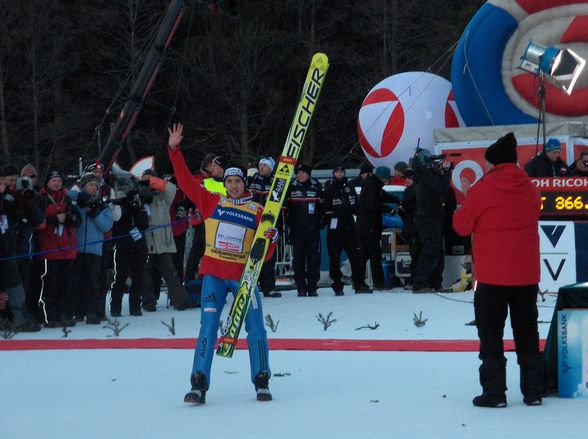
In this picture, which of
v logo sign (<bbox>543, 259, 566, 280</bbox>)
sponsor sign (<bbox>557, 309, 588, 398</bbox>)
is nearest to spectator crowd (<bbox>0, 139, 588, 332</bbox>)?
v logo sign (<bbox>543, 259, 566, 280</bbox>)

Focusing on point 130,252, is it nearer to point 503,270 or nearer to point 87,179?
point 87,179

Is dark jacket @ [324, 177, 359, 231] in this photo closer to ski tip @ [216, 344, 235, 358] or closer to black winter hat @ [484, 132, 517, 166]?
ski tip @ [216, 344, 235, 358]

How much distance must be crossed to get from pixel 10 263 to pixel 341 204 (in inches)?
205

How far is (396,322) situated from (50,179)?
413 cm

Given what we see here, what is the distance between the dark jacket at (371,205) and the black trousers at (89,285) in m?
4.29

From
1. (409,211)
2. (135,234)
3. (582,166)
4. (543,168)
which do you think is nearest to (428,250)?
(409,211)

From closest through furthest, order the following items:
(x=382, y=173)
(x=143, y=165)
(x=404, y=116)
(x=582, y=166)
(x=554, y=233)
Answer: (x=554, y=233)
(x=582, y=166)
(x=382, y=173)
(x=143, y=165)
(x=404, y=116)

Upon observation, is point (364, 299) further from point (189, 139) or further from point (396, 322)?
point (189, 139)

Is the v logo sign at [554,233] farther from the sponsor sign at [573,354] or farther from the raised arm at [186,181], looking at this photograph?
the raised arm at [186,181]

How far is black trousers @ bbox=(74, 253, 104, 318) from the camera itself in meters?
14.0

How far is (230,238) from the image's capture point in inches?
348

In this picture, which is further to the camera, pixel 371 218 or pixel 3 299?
pixel 371 218

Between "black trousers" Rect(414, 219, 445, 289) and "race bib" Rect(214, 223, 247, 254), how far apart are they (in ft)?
25.2

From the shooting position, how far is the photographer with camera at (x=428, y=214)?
1630 centimetres
